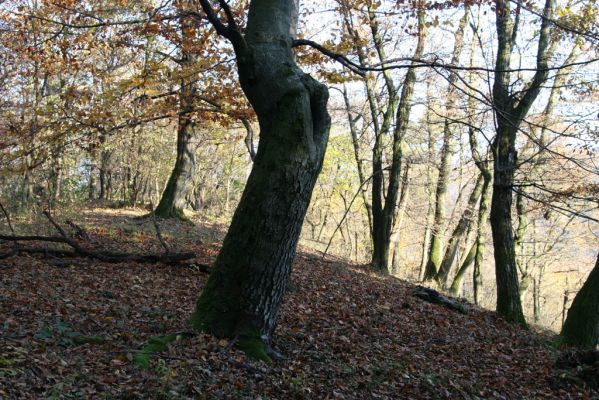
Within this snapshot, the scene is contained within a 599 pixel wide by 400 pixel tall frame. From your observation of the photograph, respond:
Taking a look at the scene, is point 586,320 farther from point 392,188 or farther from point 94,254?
point 94,254

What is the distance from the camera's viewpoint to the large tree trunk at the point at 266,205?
5.52 m

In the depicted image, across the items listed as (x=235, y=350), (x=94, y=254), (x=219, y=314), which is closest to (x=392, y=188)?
(x=94, y=254)

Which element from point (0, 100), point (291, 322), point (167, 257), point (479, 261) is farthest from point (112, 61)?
point (291, 322)

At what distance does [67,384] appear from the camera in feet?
13.0

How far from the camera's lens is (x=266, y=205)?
216 inches

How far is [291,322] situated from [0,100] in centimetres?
1807

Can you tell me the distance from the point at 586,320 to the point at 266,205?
738cm

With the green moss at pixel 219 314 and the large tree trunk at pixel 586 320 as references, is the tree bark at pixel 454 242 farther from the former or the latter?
the green moss at pixel 219 314

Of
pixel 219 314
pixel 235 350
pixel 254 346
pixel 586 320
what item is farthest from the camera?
pixel 586 320

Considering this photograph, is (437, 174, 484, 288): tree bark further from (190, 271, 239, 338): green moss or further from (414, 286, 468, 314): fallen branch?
(190, 271, 239, 338): green moss

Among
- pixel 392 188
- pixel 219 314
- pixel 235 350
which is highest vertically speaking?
pixel 392 188

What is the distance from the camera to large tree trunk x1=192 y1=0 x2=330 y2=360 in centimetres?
552

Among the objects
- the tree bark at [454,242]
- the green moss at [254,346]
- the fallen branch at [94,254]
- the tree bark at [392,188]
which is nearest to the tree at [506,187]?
the tree bark at [392,188]

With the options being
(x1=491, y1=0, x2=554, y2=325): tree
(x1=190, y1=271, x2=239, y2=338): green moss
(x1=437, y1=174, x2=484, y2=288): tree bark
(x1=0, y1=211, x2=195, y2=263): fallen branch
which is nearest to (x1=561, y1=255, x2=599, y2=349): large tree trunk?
(x1=491, y1=0, x2=554, y2=325): tree
